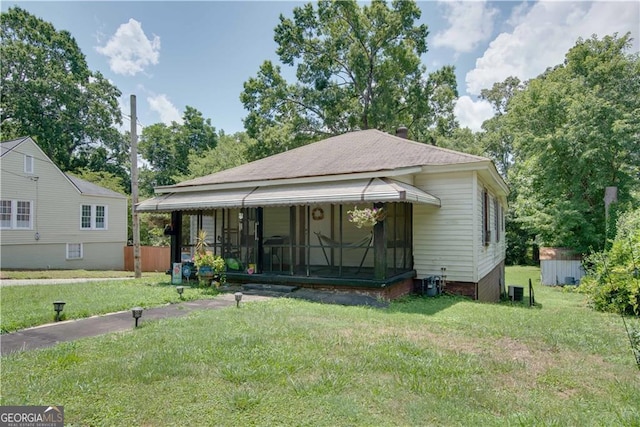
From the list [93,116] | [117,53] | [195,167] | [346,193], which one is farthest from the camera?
[93,116]

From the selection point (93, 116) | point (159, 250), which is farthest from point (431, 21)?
point (93, 116)

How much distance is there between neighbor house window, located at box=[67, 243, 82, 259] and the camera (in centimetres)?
2209

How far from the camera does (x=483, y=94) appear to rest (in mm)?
43531

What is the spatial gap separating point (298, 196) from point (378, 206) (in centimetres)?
209

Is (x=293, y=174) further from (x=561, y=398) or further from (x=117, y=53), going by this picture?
(x=117, y=53)

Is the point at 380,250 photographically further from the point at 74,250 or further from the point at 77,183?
the point at 77,183

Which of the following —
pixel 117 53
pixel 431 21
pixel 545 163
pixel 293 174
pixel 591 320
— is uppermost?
pixel 431 21

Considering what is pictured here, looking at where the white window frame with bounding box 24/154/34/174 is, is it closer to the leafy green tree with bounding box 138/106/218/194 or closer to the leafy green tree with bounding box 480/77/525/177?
the leafy green tree with bounding box 138/106/218/194

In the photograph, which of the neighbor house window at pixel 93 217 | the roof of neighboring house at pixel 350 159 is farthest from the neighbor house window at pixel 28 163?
the roof of neighboring house at pixel 350 159

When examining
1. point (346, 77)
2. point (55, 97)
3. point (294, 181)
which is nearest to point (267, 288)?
point (294, 181)

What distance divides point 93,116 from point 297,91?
2233 centimetres

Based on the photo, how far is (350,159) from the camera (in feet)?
37.9

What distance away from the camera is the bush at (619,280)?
27.6ft

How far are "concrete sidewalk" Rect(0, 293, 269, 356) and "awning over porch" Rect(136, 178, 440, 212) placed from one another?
3105 millimetres
